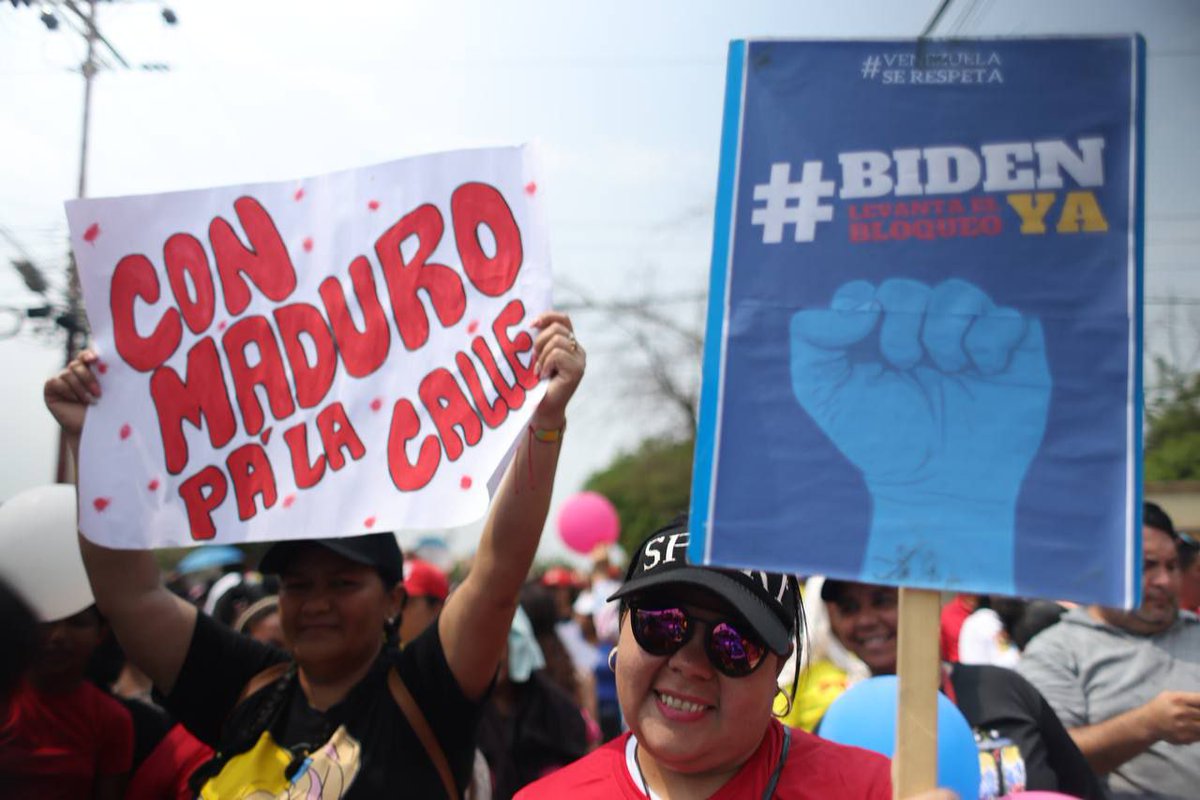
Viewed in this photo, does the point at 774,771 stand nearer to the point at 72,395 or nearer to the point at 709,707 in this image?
the point at 709,707

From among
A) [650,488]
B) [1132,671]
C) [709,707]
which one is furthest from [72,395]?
[650,488]

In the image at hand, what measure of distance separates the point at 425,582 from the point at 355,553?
2469 millimetres

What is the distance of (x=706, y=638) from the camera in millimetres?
1747

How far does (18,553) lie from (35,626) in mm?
1689

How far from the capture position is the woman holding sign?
2340 millimetres

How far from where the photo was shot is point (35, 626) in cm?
148

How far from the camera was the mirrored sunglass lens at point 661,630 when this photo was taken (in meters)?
1.75

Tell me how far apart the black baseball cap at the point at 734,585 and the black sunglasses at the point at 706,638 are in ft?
0.11

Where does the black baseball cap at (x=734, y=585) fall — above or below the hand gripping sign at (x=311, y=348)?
below

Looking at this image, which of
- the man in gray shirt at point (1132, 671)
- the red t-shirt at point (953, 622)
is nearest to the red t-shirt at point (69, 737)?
the man in gray shirt at point (1132, 671)

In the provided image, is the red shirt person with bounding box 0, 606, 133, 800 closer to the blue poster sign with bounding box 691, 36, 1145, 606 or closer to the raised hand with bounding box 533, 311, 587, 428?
the raised hand with bounding box 533, 311, 587, 428

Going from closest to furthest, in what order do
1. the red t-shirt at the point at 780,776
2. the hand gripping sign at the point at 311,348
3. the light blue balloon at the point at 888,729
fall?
the red t-shirt at the point at 780,776, the light blue balloon at the point at 888,729, the hand gripping sign at the point at 311,348

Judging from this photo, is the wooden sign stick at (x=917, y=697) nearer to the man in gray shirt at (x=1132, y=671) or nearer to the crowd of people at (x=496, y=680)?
the crowd of people at (x=496, y=680)

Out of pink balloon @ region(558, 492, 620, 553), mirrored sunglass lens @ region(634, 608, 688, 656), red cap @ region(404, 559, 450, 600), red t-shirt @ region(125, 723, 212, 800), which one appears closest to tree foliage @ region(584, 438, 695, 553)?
pink balloon @ region(558, 492, 620, 553)
